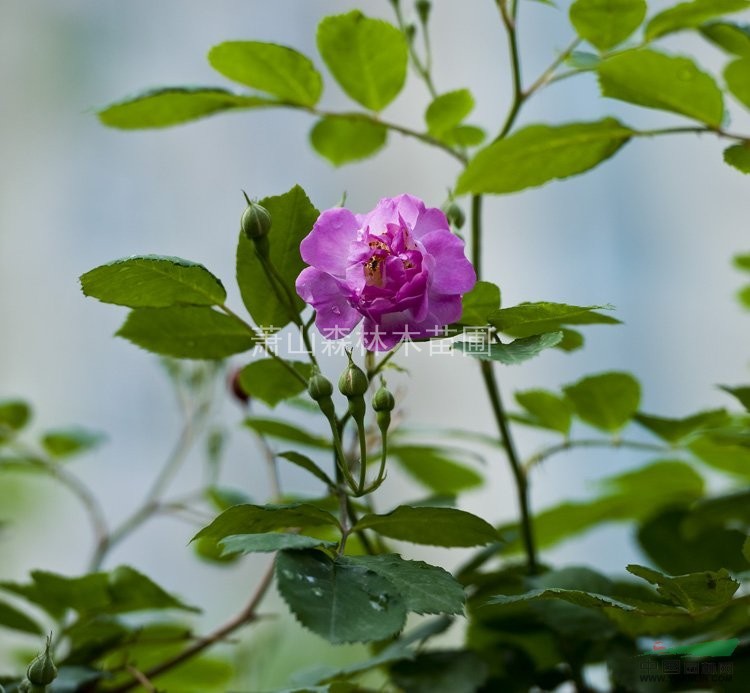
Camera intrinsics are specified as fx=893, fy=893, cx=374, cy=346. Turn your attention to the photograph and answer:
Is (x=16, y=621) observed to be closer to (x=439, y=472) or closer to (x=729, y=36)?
(x=439, y=472)

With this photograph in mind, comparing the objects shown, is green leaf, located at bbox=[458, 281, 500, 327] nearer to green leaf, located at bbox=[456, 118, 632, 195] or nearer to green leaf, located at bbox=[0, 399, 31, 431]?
green leaf, located at bbox=[456, 118, 632, 195]

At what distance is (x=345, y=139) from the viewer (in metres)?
0.62

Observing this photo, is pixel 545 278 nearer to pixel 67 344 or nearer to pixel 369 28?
pixel 67 344

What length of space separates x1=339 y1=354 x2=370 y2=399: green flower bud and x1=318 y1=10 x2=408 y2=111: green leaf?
0.79 ft

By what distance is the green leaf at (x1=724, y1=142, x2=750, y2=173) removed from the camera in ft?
1.49

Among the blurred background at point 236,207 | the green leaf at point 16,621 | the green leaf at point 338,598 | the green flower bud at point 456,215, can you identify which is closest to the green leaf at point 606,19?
the green flower bud at point 456,215

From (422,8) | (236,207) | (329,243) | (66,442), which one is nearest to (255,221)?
(329,243)

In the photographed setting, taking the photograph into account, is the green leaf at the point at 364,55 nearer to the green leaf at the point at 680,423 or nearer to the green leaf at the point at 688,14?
the green leaf at the point at 688,14

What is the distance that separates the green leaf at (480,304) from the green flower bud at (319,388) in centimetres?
8

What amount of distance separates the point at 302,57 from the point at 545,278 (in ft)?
5.42

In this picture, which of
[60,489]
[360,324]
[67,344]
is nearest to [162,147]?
[67,344]

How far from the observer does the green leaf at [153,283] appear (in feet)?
1.24

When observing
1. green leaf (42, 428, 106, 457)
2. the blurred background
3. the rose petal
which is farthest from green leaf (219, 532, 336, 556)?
the blurred background

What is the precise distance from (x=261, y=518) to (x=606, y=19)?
1.14 ft
